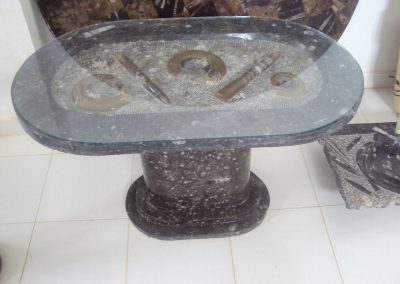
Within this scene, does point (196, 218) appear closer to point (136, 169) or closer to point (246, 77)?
point (136, 169)

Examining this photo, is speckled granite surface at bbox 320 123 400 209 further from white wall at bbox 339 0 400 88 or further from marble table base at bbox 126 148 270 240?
white wall at bbox 339 0 400 88

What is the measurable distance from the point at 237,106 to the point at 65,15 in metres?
0.74

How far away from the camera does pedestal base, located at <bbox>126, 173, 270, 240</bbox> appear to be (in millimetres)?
1442

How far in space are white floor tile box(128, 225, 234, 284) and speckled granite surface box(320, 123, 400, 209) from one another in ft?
1.52

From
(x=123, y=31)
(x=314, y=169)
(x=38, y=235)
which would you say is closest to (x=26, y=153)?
(x=38, y=235)

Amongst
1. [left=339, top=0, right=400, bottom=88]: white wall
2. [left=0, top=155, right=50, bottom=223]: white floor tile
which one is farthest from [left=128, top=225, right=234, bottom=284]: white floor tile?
[left=339, top=0, right=400, bottom=88]: white wall

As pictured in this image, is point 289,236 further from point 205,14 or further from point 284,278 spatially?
point 205,14

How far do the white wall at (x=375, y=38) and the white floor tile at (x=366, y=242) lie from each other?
0.73 meters

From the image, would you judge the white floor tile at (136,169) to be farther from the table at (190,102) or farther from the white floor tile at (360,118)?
the white floor tile at (360,118)

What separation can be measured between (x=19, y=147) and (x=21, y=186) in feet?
0.78

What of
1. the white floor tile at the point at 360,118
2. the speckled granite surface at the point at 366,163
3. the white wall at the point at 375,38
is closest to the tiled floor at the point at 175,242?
the speckled granite surface at the point at 366,163

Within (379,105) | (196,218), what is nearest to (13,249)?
(196,218)

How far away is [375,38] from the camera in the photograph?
1834 mm

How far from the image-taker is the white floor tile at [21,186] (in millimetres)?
1549
